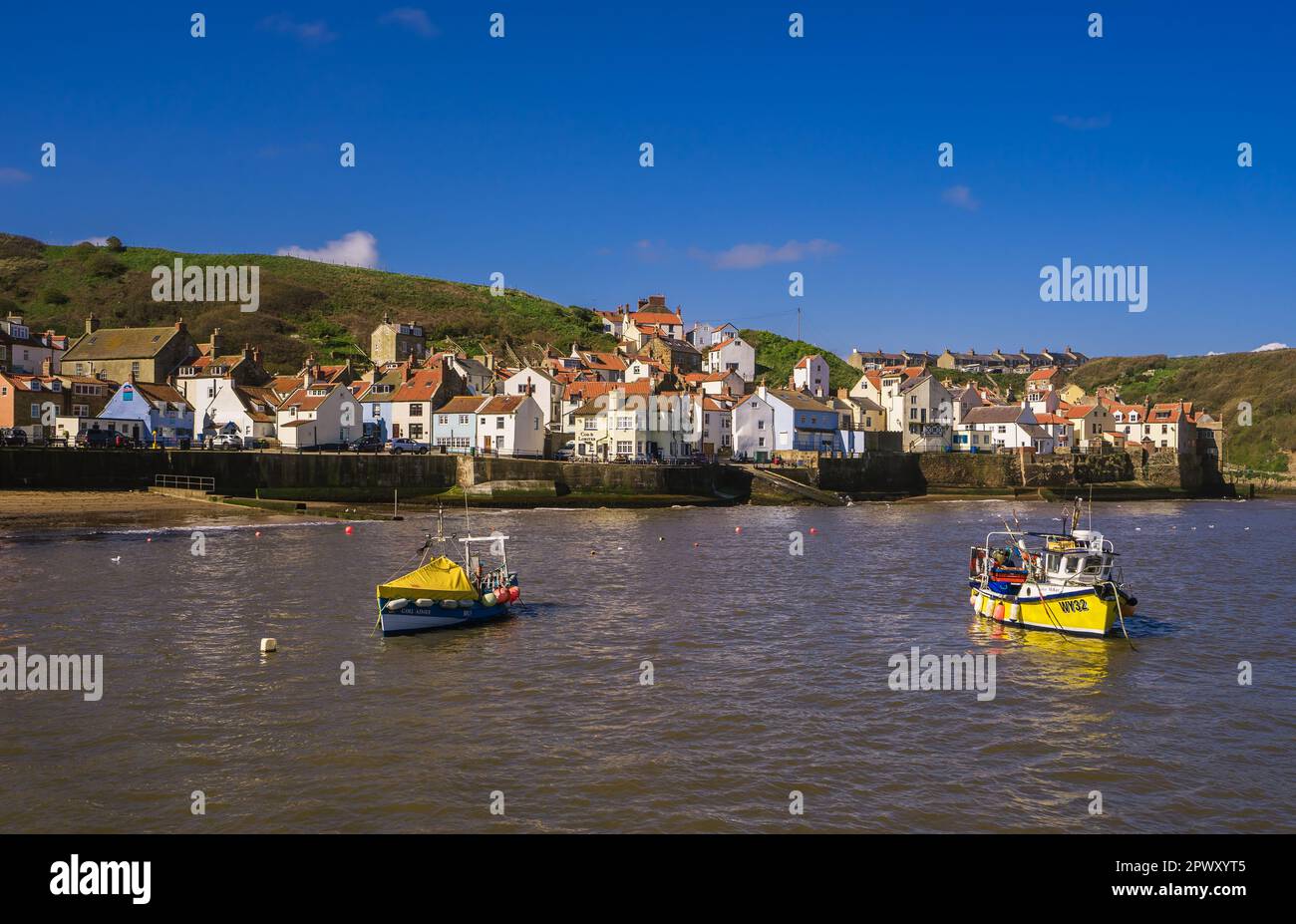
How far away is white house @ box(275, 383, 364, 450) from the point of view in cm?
7981

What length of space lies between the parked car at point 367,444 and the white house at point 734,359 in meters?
62.0

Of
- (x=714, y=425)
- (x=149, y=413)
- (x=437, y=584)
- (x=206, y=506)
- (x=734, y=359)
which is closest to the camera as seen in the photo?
(x=437, y=584)

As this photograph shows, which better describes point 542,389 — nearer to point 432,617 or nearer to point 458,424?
point 458,424

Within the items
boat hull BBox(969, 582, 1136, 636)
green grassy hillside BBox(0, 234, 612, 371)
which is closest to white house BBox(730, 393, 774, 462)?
green grassy hillside BBox(0, 234, 612, 371)

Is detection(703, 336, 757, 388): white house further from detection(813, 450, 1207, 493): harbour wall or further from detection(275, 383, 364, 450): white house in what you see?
detection(275, 383, 364, 450): white house

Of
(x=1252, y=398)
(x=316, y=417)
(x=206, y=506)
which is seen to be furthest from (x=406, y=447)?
(x=1252, y=398)

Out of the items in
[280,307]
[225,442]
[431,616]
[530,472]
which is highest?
[280,307]

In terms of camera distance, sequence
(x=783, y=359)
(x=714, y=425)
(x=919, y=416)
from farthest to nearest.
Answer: (x=783, y=359), (x=919, y=416), (x=714, y=425)

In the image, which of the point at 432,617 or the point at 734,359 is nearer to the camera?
the point at 432,617

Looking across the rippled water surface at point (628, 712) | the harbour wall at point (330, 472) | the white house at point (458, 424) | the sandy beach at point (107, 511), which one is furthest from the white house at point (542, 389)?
the rippled water surface at point (628, 712)

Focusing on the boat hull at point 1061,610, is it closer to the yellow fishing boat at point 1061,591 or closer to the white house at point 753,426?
the yellow fishing boat at point 1061,591

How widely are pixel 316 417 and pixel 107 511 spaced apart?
2648 cm

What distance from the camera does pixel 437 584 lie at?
95.4 feet
